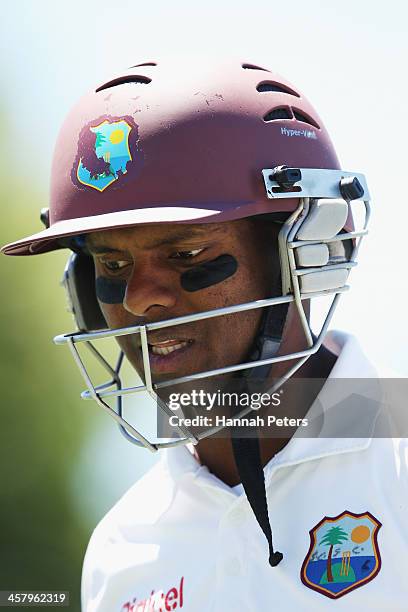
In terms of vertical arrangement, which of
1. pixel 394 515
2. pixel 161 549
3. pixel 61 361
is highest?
pixel 394 515

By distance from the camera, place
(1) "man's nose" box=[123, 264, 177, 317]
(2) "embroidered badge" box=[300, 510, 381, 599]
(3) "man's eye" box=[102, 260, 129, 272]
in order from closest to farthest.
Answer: (2) "embroidered badge" box=[300, 510, 381, 599], (1) "man's nose" box=[123, 264, 177, 317], (3) "man's eye" box=[102, 260, 129, 272]

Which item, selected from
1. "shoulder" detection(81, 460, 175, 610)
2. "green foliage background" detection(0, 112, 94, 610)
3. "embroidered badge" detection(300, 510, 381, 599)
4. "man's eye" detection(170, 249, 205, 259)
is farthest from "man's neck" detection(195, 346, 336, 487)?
"green foliage background" detection(0, 112, 94, 610)

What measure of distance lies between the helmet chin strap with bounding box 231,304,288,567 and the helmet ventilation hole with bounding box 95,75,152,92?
612 millimetres

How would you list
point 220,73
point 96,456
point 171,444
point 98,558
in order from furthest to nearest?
1. point 96,456
2. point 98,558
3. point 220,73
4. point 171,444

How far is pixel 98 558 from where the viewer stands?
266cm

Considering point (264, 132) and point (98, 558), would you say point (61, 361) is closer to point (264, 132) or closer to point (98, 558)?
point (98, 558)

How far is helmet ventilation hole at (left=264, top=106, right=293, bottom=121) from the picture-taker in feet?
7.89

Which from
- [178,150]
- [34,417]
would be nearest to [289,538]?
[178,150]

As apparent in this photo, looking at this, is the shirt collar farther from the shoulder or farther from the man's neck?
the shoulder

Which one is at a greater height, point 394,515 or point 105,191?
point 105,191

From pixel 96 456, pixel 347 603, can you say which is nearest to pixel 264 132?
pixel 347 603

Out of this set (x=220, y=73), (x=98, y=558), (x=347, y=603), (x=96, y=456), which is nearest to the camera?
(x=347, y=603)

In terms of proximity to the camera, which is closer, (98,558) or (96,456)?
(98,558)

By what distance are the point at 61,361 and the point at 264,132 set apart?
3.18 meters
